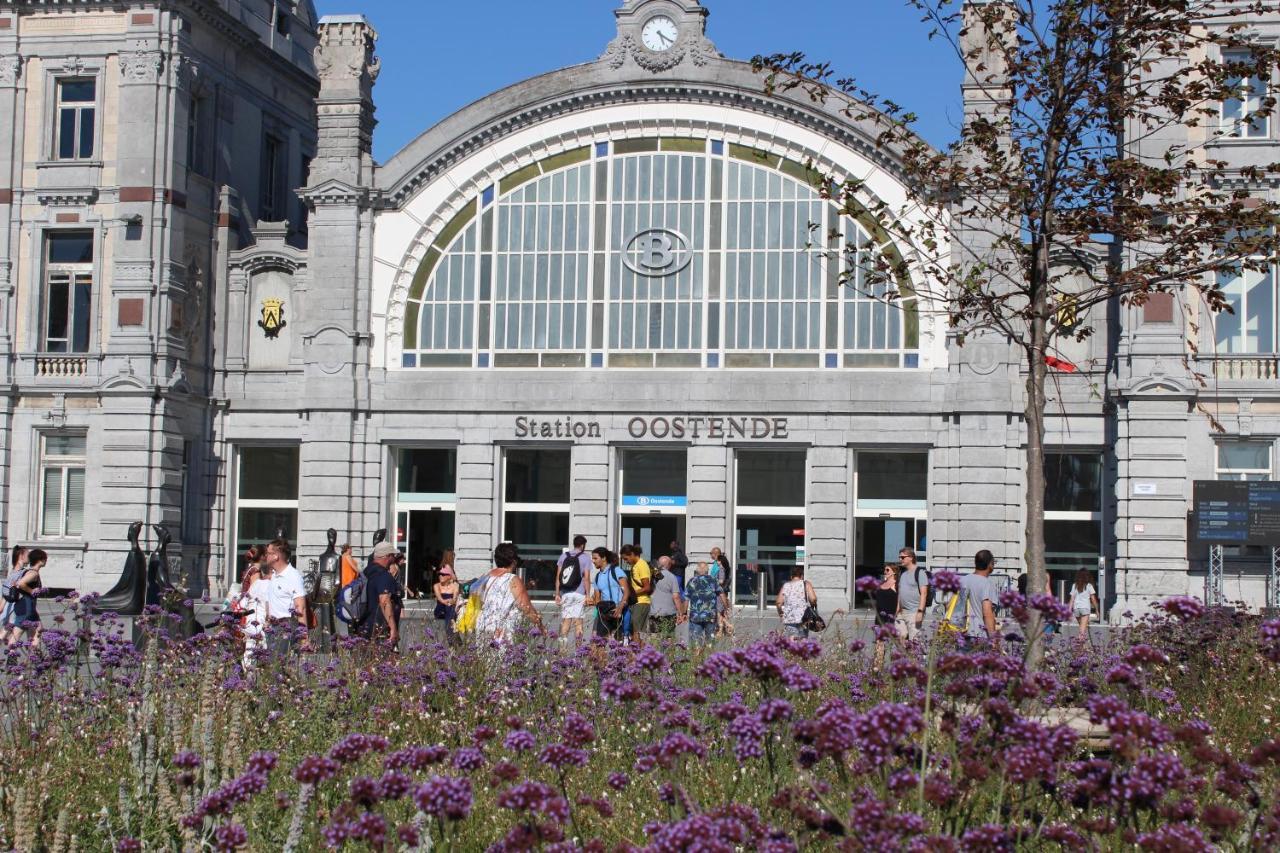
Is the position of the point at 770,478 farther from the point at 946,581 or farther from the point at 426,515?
the point at 946,581

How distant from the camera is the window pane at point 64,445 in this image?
41406 millimetres

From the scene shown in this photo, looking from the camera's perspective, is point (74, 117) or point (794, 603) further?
point (74, 117)

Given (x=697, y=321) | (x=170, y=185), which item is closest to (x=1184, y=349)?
(x=697, y=321)

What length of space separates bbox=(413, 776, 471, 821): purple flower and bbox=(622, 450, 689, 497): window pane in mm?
35206

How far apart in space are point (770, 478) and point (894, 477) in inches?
117

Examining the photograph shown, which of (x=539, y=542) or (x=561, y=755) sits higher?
(x=539, y=542)

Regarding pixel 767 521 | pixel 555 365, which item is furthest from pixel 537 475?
pixel 767 521

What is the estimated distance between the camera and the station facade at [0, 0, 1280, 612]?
3978cm

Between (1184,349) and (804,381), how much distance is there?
28.6 ft

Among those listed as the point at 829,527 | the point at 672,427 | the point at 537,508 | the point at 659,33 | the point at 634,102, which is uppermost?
the point at 659,33

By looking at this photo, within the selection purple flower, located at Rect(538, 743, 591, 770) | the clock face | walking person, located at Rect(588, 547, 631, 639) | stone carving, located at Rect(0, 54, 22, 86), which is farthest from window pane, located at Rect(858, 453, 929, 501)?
purple flower, located at Rect(538, 743, 591, 770)

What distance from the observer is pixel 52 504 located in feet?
136

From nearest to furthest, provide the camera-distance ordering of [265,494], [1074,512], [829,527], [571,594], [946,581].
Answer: [946,581]
[571,594]
[1074,512]
[829,527]
[265,494]

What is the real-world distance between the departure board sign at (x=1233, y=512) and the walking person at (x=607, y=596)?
1618 centimetres
